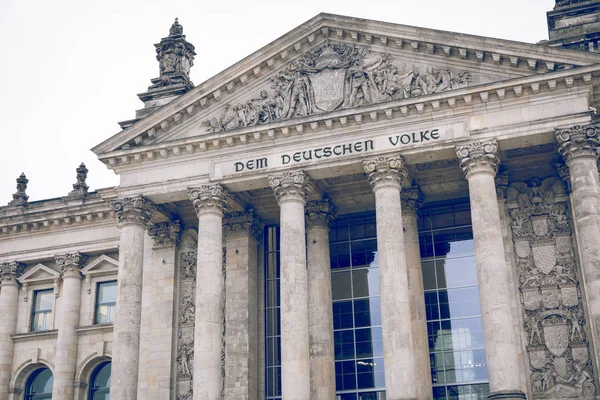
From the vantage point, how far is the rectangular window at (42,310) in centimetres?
4000

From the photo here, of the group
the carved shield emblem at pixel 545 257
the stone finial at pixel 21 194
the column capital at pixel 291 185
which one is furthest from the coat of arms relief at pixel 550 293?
the stone finial at pixel 21 194

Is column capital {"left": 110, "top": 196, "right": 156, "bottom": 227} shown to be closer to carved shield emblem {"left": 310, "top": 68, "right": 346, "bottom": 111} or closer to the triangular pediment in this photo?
the triangular pediment

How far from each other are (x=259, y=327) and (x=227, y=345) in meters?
1.87

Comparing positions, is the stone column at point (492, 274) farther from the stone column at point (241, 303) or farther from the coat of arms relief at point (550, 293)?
the stone column at point (241, 303)

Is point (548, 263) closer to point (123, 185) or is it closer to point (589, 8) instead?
point (589, 8)

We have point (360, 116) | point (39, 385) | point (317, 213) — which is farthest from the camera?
point (39, 385)

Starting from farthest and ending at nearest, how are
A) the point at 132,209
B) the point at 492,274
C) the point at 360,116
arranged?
the point at 132,209, the point at 360,116, the point at 492,274

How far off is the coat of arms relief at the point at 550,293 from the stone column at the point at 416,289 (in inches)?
149

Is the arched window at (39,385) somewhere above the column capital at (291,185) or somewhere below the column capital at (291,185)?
below

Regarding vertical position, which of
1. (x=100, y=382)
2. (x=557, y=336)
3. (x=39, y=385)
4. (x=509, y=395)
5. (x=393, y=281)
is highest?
(x=393, y=281)

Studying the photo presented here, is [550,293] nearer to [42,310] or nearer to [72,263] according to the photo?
[72,263]

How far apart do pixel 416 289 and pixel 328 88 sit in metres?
8.52

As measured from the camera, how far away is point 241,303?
34000 mm

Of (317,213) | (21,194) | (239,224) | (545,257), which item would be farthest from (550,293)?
(21,194)
